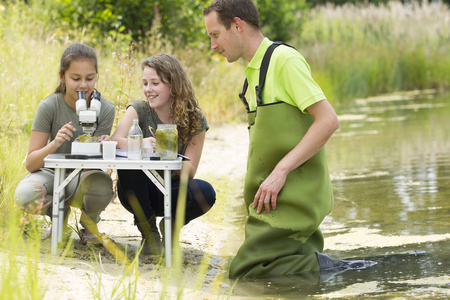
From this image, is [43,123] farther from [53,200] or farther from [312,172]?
[312,172]

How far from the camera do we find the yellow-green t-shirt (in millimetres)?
3590

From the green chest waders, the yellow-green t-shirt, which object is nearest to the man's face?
the yellow-green t-shirt

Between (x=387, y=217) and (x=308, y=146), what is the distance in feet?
5.71

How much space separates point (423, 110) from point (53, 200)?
973 centimetres

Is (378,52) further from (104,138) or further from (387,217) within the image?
(104,138)

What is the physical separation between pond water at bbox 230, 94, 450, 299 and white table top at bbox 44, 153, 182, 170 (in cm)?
72

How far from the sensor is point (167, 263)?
3.86 metres

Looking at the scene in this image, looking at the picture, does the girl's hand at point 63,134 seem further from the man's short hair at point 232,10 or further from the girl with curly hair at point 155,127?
the man's short hair at point 232,10

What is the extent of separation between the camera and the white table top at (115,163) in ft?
12.2

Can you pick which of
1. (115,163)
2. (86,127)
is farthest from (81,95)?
(115,163)

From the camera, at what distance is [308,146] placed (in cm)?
358

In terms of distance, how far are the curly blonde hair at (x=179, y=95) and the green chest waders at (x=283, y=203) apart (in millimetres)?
537

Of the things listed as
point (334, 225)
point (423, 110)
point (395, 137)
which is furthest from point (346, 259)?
point (423, 110)

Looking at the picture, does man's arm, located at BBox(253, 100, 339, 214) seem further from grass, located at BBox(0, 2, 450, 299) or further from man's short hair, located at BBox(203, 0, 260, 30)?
grass, located at BBox(0, 2, 450, 299)
